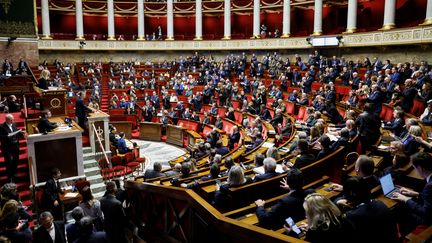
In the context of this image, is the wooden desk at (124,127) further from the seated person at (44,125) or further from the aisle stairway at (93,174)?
the seated person at (44,125)

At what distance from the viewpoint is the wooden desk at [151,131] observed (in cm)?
1580

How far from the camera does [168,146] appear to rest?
15016 mm

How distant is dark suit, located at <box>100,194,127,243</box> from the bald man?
4040 mm

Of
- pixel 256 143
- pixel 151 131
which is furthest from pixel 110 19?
pixel 256 143

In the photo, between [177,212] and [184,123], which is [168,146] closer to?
[184,123]

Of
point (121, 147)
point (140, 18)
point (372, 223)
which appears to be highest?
point (140, 18)

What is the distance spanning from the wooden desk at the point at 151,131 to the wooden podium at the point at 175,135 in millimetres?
551

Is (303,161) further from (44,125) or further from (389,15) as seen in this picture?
(389,15)

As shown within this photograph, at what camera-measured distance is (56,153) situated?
9078 millimetres

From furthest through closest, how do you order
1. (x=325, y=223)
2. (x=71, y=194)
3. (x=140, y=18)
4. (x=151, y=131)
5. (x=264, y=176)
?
(x=140, y=18) → (x=151, y=131) → (x=71, y=194) → (x=264, y=176) → (x=325, y=223)

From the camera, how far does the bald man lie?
8098mm

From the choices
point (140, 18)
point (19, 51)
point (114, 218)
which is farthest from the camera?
point (140, 18)

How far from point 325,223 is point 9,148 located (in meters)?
7.83

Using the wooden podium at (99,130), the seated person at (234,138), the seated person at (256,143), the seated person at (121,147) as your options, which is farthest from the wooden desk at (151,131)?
the seated person at (256,143)
